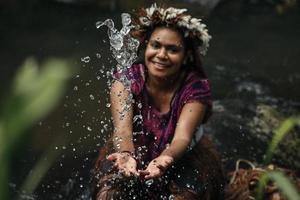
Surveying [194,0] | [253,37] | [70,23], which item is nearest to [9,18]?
[70,23]

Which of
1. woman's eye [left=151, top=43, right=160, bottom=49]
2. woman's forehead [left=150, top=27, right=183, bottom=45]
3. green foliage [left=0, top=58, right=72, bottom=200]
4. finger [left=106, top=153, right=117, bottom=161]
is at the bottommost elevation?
finger [left=106, top=153, right=117, bottom=161]

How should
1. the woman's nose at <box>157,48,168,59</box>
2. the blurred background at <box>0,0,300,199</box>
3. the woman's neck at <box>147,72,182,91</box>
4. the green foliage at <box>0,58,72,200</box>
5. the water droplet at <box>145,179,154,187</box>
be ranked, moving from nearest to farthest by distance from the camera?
the green foliage at <box>0,58,72,200</box> < the water droplet at <box>145,179,154,187</box> < the woman's nose at <box>157,48,168,59</box> < the woman's neck at <box>147,72,182,91</box> < the blurred background at <box>0,0,300,199</box>

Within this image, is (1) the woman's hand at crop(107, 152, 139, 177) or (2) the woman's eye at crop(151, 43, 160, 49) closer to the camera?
(1) the woman's hand at crop(107, 152, 139, 177)

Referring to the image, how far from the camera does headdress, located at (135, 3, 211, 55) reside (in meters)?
3.24

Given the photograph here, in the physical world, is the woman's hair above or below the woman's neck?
above

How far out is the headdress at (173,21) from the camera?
10.6ft

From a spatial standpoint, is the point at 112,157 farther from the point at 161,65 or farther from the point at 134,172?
the point at 161,65

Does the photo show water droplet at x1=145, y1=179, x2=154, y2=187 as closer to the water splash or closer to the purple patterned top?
the purple patterned top

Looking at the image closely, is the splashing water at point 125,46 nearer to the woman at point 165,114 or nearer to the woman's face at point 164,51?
the woman at point 165,114

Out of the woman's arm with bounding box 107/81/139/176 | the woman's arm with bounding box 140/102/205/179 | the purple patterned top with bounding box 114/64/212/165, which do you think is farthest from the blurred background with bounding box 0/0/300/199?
the woman's arm with bounding box 140/102/205/179

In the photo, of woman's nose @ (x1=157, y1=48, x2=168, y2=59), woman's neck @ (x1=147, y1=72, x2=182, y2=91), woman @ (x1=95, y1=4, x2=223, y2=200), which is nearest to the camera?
woman @ (x1=95, y1=4, x2=223, y2=200)

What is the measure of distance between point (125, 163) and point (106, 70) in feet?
12.7

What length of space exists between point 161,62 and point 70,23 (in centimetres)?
466

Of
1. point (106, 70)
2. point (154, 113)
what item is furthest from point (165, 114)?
point (106, 70)
